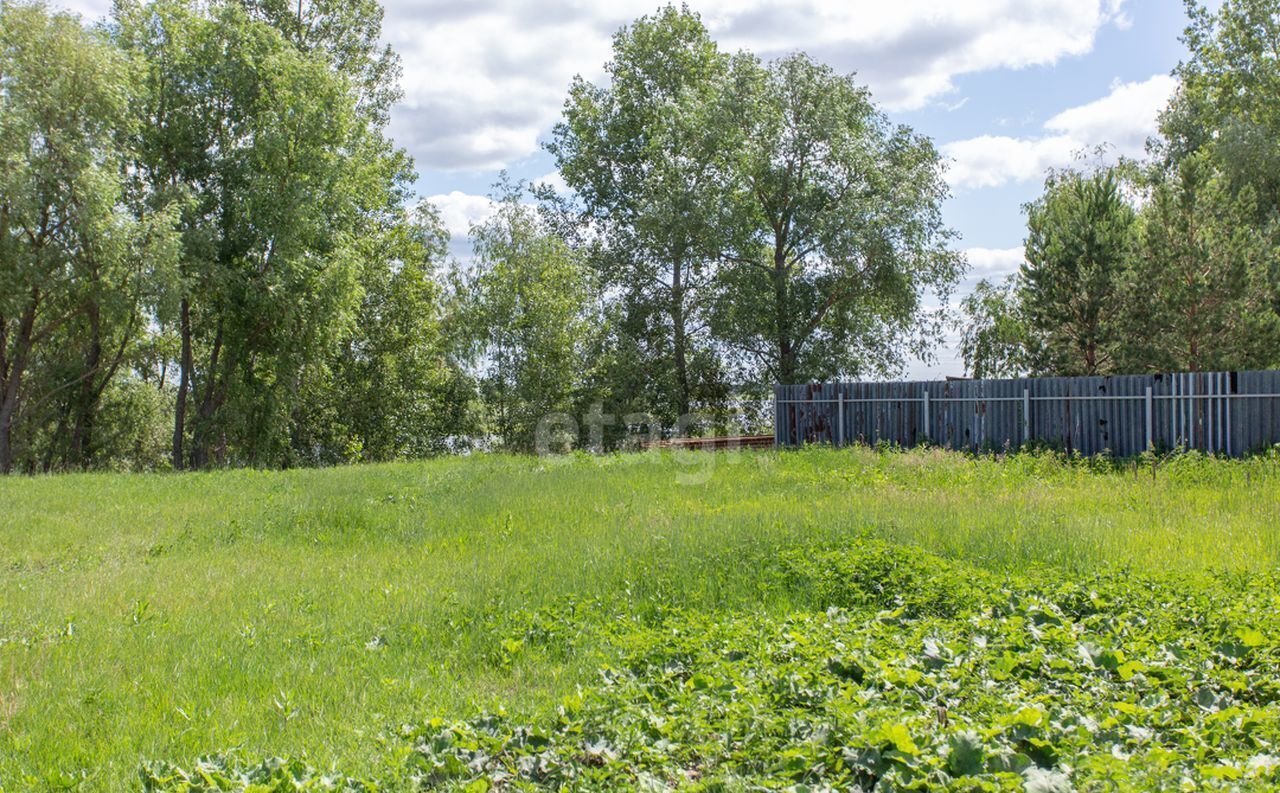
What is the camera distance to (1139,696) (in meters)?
4.78

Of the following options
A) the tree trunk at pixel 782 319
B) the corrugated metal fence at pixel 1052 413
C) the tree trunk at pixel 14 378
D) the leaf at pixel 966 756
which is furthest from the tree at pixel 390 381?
the leaf at pixel 966 756

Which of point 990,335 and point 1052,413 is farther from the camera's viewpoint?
point 990,335

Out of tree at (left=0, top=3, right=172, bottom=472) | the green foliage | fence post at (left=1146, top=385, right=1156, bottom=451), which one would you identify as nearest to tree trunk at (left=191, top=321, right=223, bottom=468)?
tree at (left=0, top=3, right=172, bottom=472)

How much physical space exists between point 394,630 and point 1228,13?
3693 centimetres

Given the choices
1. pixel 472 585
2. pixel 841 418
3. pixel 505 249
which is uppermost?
pixel 505 249

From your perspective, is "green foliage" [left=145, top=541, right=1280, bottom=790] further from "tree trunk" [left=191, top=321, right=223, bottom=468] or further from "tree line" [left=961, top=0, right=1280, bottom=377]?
"tree trunk" [left=191, top=321, right=223, bottom=468]

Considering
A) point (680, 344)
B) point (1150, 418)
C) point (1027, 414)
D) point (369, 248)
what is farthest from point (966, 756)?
point (369, 248)

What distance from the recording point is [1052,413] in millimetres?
20250

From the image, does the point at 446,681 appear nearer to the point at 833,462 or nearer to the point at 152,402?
the point at 833,462

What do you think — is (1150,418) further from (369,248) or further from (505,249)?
(369,248)

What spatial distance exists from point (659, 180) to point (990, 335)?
44.0 ft

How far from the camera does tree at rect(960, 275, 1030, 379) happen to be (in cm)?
3073

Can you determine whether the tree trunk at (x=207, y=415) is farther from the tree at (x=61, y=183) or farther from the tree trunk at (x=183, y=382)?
the tree at (x=61, y=183)

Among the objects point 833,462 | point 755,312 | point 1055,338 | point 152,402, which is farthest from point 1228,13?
point 152,402
